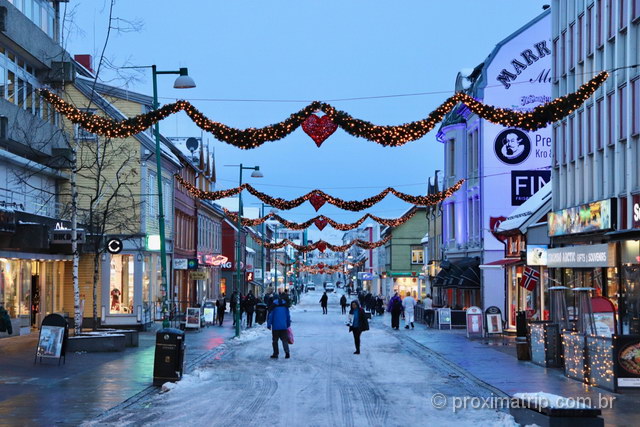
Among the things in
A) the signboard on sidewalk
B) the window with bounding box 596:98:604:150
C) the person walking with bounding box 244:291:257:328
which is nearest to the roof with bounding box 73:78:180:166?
the person walking with bounding box 244:291:257:328

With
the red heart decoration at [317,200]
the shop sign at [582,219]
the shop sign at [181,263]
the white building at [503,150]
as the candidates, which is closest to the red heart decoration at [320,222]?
the shop sign at [181,263]

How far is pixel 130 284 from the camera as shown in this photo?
4244 centimetres

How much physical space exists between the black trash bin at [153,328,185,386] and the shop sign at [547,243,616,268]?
1399 centimetres

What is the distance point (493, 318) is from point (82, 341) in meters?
16.0

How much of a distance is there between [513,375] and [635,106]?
9.35 m

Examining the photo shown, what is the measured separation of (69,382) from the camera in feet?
62.0

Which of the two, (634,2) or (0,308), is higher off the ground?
(634,2)

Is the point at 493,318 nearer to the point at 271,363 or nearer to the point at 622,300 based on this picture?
the point at 622,300

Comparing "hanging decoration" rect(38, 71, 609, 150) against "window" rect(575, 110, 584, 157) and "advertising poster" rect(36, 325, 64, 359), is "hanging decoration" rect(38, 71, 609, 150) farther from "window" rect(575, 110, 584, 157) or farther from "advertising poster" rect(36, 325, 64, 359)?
"window" rect(575, 110, 584, 157)

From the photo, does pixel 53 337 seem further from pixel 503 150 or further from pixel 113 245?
pixel 503 150

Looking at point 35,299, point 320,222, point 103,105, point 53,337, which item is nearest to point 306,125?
point 53,337

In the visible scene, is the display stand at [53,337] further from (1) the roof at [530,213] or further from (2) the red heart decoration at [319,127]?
(1) the roof at [530,213]

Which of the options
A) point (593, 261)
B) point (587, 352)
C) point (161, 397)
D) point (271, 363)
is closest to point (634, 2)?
point (593, 261)

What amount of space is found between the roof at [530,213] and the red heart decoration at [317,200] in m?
8.06
